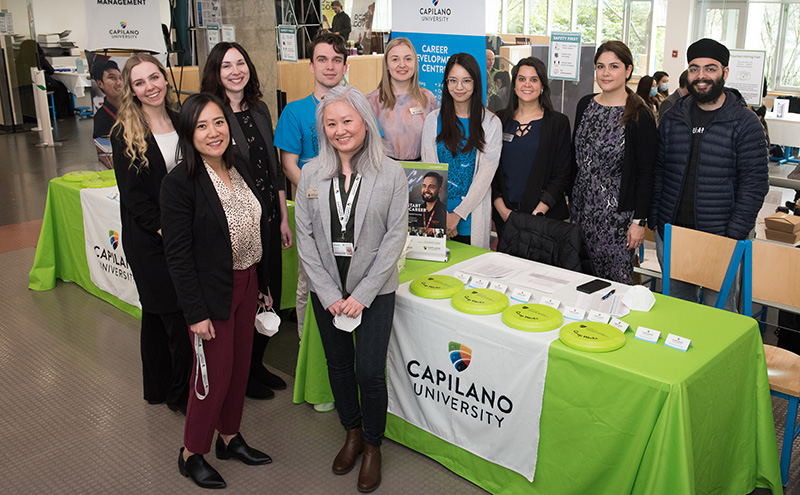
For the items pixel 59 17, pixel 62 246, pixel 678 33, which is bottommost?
pixel 62 246

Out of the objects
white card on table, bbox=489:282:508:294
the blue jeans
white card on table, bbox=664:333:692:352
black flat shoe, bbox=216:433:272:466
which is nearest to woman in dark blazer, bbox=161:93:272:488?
black flat shoe, bbox=216:433:272:466

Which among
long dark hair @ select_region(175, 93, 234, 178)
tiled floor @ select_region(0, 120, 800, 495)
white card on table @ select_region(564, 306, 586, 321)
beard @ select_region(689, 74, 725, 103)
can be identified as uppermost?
beard @ select_region(689, 74, 725, 103)

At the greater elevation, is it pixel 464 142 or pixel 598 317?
pixel 464 142

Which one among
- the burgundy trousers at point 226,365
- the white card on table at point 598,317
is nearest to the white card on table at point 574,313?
the white card on table at point 598,317

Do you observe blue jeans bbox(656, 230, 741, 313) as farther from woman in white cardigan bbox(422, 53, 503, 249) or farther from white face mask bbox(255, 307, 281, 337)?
white face mask bbox(255, 307, 281, 337)

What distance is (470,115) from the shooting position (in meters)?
3.15

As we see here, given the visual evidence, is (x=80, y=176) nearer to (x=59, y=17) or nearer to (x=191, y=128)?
(x=191, y=128)

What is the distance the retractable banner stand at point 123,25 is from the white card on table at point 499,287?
3.13m

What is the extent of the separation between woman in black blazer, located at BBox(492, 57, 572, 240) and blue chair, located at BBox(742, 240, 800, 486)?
2.98ft

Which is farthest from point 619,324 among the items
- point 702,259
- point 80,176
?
point 80,176

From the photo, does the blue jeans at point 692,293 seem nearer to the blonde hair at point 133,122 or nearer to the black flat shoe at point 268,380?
the black flat shoe at point 268,380

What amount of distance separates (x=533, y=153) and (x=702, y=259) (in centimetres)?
90

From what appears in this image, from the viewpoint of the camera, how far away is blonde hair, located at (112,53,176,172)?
265cm

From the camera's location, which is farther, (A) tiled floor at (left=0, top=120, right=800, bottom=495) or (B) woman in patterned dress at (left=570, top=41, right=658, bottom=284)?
(B) woman in patterned dress at (left=570, top=41, right=658, bottom=284)
